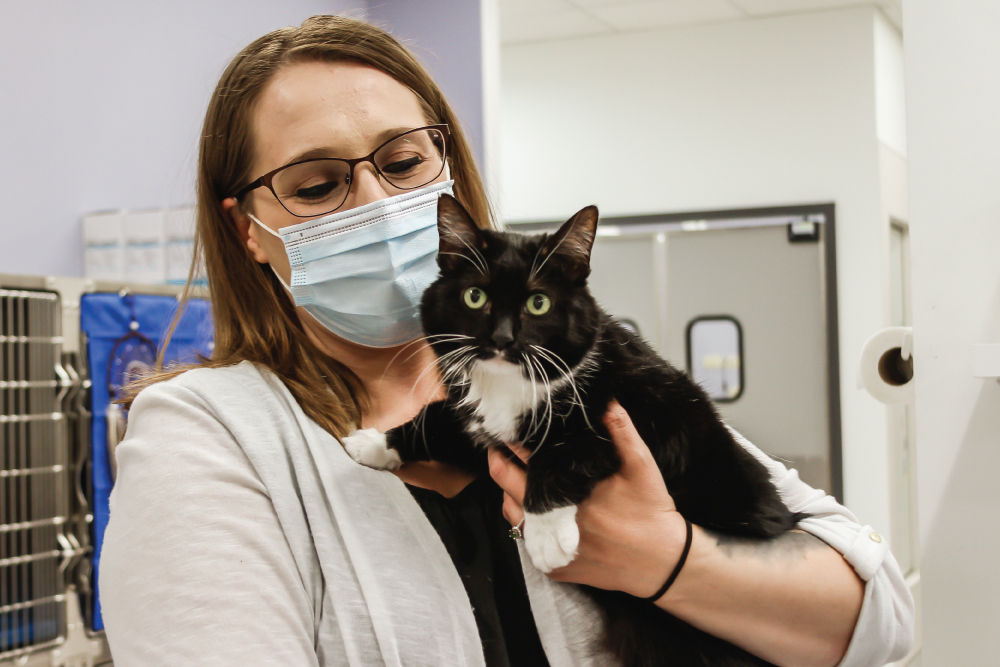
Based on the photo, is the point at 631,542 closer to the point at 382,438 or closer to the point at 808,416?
the point at 382,438

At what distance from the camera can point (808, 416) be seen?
15.6 ft

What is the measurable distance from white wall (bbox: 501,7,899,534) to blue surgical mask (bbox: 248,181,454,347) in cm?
402

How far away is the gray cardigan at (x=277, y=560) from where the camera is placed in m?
0.81

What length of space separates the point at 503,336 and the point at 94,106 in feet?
7.84

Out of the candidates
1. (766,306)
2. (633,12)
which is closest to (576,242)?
(766,306)

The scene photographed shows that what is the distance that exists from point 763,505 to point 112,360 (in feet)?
4.88

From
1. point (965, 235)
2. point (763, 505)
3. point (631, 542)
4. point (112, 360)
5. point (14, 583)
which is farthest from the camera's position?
point (112, 360)

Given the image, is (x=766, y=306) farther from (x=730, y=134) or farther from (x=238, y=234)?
(x=238, y=234)

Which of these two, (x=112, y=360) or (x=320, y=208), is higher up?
(x=320, y=208)

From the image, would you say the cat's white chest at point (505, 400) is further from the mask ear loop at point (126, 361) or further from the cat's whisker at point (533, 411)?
the mask ear loop at point (126, 361)

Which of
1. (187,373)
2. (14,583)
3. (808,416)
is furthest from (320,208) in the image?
(808,416)

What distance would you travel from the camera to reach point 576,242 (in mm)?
1051

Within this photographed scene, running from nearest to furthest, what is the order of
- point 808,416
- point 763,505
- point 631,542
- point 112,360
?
point 631,542 → point 763,505 → point 112,360 → point 808,416

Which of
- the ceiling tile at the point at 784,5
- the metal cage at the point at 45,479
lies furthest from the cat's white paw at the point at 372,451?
the ceiling tile at the point at 784,5
